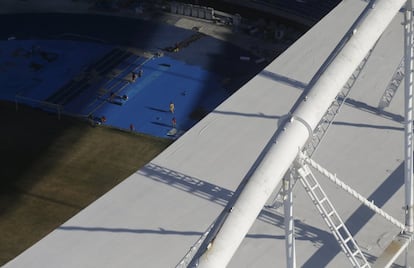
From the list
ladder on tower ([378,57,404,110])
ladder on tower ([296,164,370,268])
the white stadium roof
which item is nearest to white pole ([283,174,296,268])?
ladder on tower ([296,164,370,268])

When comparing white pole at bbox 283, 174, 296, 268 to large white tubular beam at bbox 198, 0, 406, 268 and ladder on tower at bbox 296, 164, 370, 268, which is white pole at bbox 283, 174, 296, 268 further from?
large white tubular beam at bbox 198, 0, 406, 268

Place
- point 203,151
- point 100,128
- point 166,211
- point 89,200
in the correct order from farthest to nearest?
point 100,128 < point 89,200 < point 203,151 < point 166,211

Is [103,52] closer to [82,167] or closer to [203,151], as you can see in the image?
[82,167]

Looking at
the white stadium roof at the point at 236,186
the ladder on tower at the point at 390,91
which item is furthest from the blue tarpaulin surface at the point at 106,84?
the ladder on tower at the point at 390,91

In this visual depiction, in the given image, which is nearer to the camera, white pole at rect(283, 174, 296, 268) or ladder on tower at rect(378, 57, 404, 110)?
white pole at rect(283, 174, 296, 268)

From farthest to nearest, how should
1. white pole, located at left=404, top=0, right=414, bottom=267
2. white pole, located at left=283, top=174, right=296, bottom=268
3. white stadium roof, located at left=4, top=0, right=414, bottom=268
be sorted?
white pole, located at left=404, top=0, right=414, bottom=267 → white stadium roof, located at left=4, top=0, right=414, bottom=268 → white pole, located at left=283, top=174, right=296, bottom=268

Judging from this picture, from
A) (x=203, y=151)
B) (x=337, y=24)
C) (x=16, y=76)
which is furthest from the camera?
(x=16, y=76)

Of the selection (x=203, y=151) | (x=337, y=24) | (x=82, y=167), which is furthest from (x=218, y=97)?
(x=203, y=151)
